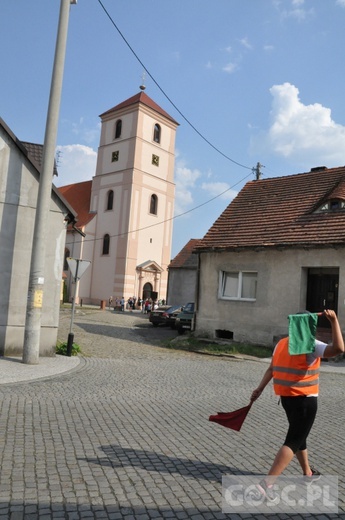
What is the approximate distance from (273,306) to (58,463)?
13.6 meters

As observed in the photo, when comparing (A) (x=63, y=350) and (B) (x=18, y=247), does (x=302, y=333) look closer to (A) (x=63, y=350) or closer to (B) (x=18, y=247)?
(B) (x=18, y=247)

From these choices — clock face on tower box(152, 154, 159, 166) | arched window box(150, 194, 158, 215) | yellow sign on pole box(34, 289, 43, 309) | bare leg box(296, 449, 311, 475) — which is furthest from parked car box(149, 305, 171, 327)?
clock face on tower box(152, 154, 159, 166)

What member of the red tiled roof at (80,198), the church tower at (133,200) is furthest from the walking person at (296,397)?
the red tiled roof at (80,198)

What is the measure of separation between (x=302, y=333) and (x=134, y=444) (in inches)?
103

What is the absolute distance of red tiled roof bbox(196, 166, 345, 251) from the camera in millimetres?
17109

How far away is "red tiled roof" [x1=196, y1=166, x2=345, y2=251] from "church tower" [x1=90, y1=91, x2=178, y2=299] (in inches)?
1123

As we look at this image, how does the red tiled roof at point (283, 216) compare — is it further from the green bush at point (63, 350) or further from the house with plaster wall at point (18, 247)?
the house with plaster wall at point (18, 247)

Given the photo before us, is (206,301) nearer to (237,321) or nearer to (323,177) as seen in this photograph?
(237,321)

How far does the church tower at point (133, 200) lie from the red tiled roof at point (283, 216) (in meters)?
28.5

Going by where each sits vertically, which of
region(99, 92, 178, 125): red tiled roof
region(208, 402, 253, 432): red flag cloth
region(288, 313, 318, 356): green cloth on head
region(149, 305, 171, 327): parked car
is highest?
region(99, 92, 178, 125): red tiled roof

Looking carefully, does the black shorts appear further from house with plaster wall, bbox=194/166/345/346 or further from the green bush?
house with plaster wall, bbox=194/166/345/346

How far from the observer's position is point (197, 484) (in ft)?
14.4

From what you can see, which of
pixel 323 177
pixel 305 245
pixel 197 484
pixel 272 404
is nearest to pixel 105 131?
pixel 323 177

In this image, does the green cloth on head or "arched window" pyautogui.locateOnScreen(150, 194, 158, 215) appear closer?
the green cloth on head
